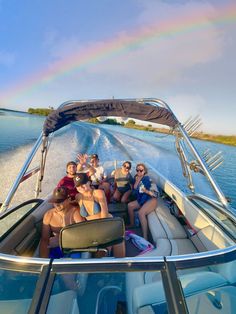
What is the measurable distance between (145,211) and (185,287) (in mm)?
2145

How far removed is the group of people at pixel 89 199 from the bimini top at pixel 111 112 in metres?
0.69

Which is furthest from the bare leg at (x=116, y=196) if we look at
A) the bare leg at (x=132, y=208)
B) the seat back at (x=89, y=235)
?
the seat back at (x=89, y=235)

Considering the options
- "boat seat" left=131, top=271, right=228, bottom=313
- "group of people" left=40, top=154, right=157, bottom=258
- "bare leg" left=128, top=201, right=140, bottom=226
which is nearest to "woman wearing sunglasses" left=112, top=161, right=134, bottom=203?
"group of people" left=40, top=154, right=157, bottom=258

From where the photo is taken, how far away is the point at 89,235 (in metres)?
1.38

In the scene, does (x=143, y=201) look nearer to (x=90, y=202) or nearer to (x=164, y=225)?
(x=164, y=225)

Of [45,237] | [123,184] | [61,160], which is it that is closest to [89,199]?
[45,237]

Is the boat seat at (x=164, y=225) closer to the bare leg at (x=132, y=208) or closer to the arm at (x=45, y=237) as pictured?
the bare leg at (x=132, y=208)

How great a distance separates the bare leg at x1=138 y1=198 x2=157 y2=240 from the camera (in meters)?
3.10

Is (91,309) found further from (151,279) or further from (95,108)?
(95,108)

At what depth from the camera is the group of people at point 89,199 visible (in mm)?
2256

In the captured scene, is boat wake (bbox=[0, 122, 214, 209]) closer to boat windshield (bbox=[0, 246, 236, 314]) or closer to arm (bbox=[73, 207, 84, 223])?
arm (bbox=[73, 207, 84, 223])

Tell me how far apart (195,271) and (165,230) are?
1.63m

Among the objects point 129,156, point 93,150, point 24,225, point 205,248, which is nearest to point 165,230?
point 205,248

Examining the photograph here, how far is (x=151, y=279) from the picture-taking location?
3.86 ft
